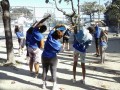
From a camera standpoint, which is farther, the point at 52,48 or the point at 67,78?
the point at 67,78

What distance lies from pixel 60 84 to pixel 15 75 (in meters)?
1.95

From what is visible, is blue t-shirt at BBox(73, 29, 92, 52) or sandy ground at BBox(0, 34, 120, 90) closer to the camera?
blue t-shirt at BBox(73, 29, 92, 52)

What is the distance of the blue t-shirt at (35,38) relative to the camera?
866cm

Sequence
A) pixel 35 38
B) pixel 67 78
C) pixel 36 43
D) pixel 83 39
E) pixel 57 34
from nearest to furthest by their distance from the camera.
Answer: pixel 57 34, pixel 83 39, pixel 35 38, pixel 36 43, pixel 67 78

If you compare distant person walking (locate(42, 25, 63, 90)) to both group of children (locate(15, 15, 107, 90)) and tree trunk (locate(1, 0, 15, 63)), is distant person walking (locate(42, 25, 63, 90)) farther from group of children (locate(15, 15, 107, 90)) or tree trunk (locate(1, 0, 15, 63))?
tree trunk (locate(1, 0, 15, 63))

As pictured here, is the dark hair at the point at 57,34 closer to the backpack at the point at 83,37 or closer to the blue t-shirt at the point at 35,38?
the backpack at the point at 83,37

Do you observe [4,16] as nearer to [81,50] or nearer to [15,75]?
[15,75]

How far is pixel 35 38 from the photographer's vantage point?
8.82 m

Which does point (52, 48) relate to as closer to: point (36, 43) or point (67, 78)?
point (36, 43)

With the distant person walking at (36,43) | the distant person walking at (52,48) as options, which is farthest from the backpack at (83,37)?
the distant person walking at (36,43)

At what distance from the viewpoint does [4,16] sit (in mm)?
12008

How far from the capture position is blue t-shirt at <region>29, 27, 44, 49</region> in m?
8.66

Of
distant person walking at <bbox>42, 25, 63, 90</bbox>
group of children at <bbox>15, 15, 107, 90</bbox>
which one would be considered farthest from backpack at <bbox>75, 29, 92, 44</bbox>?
distant person walking at <bbox>42, 25, 63, 90</bbox>

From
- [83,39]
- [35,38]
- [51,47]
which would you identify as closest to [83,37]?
[83,39]
